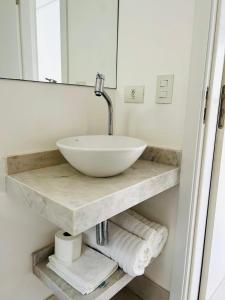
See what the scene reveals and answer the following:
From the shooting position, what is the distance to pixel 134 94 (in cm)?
109

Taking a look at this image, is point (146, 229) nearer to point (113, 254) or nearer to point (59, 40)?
point (113, 254)

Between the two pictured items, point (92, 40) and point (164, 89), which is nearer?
point (164, 89)

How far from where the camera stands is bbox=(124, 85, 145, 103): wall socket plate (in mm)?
1065

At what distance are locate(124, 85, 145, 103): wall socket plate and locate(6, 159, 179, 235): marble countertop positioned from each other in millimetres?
352

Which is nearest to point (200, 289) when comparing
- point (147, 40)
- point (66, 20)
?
point (147, 40)

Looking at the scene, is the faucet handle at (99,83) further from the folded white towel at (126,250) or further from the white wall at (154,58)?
the folded white towel at (126,250)

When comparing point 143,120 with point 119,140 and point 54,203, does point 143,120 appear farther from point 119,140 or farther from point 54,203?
point 54,203

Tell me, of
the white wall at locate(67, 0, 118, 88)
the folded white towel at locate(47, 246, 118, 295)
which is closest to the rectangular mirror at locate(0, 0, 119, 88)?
the white wall at locate(67, 0, 118, 88)

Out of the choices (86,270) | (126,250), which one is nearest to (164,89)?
(126,250)

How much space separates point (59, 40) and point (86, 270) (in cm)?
100

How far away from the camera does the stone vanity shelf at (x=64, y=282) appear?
0.84 metres

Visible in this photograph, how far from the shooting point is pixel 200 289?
1.13m

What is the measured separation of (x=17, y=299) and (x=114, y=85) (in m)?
1.08

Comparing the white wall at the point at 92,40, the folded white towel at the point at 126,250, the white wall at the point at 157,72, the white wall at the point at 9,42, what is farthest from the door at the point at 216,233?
the white wall at the point at 9,42
